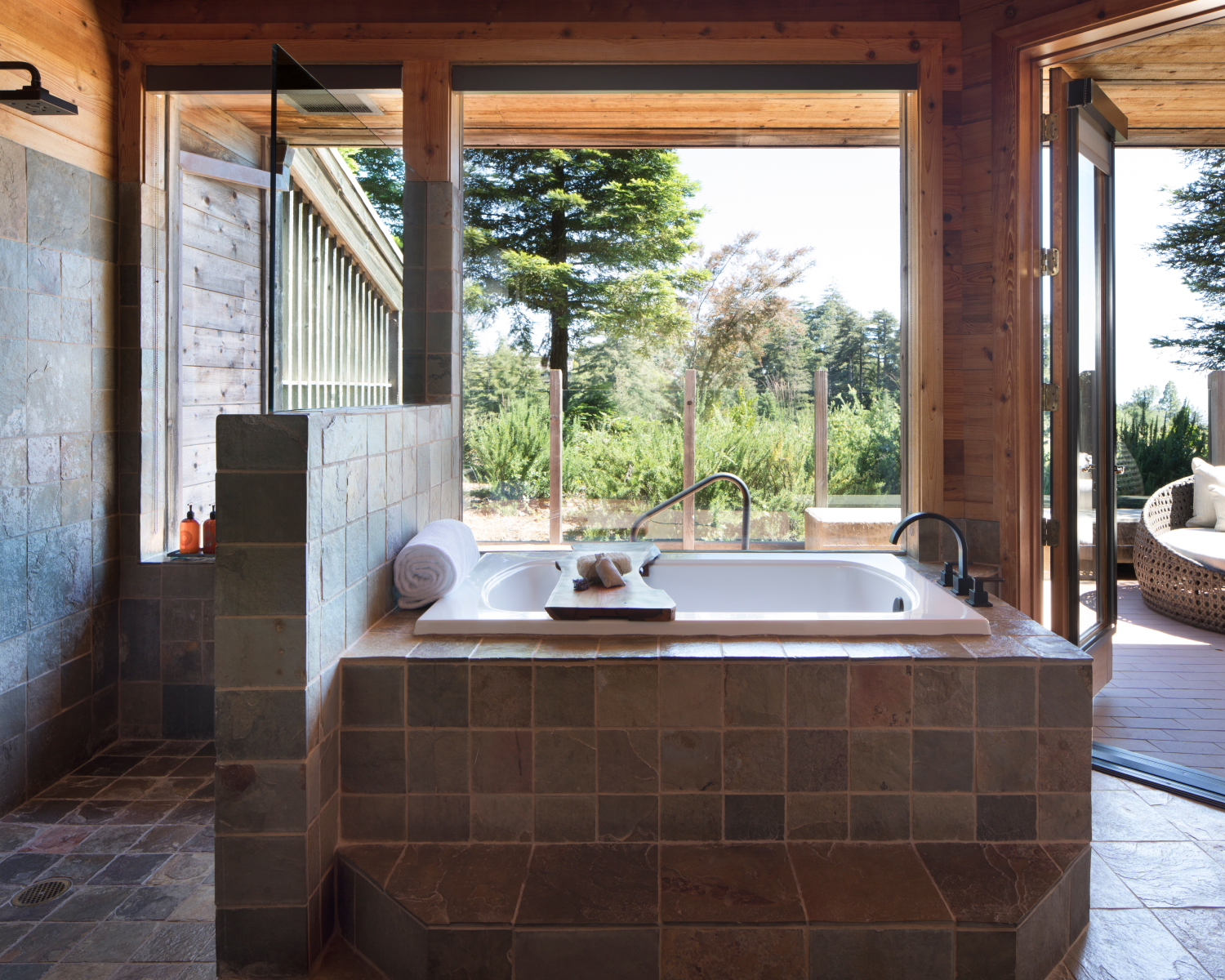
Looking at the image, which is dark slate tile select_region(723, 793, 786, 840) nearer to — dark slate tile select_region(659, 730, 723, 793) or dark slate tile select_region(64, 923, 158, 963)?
dark slate tile select_region(659, 730, 723, 793)

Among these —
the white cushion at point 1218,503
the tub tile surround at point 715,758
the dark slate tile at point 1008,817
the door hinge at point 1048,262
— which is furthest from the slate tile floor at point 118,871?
the white cushion at point 1218,503

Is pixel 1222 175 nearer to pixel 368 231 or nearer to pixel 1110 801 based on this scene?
pixel 1110 801

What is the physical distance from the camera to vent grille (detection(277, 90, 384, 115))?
6.14 ft

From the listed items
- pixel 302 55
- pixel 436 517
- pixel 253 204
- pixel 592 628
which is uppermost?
pixel 302 55

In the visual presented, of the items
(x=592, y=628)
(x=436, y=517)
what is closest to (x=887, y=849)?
(x=592, y=628)

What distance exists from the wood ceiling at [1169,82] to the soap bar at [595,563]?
2.09 m

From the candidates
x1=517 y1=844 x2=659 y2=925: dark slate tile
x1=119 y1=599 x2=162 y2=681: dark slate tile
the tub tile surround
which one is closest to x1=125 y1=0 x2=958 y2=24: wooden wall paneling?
x1=119 y1=599 x2=162 y2=681: dark slate tile

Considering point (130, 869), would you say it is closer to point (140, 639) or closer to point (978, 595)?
point (140, 639)

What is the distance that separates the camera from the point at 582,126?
2.94 meters

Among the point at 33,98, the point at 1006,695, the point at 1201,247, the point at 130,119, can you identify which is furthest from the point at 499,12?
the point at 1201,247

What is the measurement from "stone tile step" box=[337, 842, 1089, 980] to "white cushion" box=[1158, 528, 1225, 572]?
2.89 m

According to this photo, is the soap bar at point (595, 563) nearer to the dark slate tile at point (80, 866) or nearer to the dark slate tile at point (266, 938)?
the dark slate tile at point (266, 938)

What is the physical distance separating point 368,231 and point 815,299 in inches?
59.7

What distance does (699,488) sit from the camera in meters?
2.99
